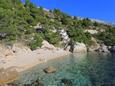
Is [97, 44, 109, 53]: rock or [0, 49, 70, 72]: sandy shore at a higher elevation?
[97, 44, 109, 53]: rock

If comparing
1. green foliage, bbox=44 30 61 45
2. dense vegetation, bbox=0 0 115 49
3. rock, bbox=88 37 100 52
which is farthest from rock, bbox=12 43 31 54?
rock, bbox=88 37 100 52

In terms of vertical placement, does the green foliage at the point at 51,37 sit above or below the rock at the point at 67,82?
above

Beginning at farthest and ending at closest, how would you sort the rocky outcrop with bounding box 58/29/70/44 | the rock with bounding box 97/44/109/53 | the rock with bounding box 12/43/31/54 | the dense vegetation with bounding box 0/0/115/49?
the rock with bounding box 97/44/109/53 < the rocky outcrop with bounding box 58/29/70/44 < the rock with bounding box 12/43/31/54 < the dense vegetation with bounding box 0/0/115/49

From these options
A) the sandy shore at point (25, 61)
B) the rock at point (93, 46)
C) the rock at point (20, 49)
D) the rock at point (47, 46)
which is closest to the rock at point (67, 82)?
the sandy shore at point (25, 61)

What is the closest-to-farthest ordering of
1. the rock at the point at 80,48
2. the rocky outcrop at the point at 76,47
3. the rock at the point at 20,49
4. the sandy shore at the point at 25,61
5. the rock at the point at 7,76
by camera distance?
the rock at the point at 7,76, the sandy shore at the point at 25,61, the rock at the point at 20,49, the rocky outcrop at the point at 76,47, the rock at the point at 80,48

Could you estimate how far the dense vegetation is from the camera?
2014 inches

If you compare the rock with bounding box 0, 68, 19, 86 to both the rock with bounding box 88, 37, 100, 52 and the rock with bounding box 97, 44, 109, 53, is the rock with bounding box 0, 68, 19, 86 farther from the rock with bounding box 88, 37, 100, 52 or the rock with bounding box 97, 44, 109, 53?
the rock with bounding box 88, 37, 100, 52

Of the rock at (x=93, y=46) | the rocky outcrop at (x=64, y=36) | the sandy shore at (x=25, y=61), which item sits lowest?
the sandy shore at (x=25, y=61)

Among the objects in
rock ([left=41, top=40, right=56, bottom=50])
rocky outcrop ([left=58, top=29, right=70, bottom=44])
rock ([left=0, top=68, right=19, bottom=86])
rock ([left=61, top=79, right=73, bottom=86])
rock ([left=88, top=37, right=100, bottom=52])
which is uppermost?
rocky outcrop ([left=58, top=29, right=70, bottom=44])

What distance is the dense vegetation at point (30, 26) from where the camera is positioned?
51.2 metres

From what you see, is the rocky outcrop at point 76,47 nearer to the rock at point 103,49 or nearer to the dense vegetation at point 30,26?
the dense vegetation at point 30,26

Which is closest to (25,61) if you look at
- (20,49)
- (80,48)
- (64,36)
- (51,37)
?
(20,49)

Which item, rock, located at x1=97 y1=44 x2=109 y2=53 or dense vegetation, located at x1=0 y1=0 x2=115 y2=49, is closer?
dense vegetation, located at x1=0 y1=0 x2=115 y2=49

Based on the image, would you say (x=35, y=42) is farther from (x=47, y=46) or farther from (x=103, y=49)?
(x=103, y=49)
